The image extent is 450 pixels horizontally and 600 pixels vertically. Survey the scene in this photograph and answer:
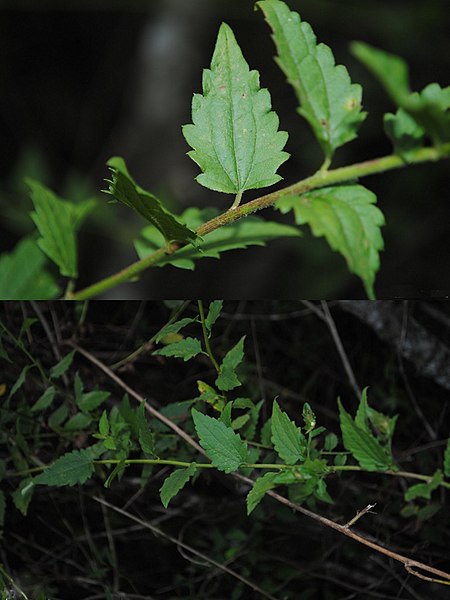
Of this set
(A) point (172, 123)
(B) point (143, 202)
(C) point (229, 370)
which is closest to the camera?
(B) point (143, 202)

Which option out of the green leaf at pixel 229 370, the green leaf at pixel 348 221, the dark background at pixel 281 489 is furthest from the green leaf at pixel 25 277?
the green leaf at pixel 348 221

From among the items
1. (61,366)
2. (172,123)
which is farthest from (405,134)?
(172,123)

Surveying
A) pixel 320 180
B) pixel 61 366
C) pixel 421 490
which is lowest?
pixel 421 490

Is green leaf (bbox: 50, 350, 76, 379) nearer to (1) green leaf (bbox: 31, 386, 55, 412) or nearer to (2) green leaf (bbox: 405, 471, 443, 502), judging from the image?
(1) green leaf (bbox: 31, 386, 55, 412)

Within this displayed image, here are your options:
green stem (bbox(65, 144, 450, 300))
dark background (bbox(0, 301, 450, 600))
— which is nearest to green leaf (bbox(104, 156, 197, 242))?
green stem (bbox(65, 144, 450, 300))

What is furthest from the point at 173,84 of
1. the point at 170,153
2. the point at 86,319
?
the point at 86,319

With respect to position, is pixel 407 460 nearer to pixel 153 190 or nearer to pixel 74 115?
pixel 153 190

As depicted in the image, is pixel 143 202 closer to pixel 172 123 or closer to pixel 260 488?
pixel 260 488
